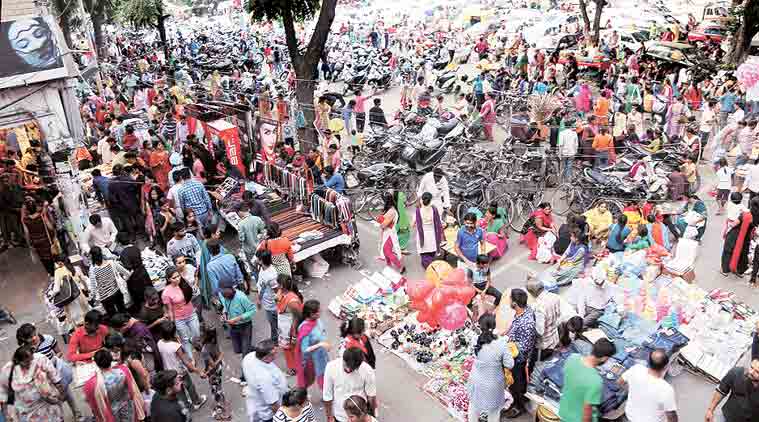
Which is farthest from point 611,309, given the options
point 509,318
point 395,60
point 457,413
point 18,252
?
point 395,60

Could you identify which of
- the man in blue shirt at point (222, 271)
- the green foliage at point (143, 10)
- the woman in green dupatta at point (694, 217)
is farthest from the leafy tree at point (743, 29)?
the green foliage at point (143, 10)

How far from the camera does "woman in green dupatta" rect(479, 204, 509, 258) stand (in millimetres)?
9375

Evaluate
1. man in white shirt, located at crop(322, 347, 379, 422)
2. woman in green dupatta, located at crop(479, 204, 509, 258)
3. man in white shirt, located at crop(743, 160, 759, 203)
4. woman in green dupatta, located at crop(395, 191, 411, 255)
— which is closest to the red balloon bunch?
man in white shirt, located at crop(322, 347, 379, 422)

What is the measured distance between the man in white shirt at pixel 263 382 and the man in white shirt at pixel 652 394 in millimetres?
3030

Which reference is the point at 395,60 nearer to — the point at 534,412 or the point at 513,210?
the point at 513,210

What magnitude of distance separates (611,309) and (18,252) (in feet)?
33.1

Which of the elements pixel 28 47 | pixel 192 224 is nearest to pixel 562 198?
pixel 192 224

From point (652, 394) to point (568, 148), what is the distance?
7.29 metres

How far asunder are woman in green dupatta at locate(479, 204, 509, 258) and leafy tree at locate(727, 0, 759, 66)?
1601 cm

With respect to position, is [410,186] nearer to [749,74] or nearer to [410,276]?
[410,276]

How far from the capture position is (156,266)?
26.7 ft

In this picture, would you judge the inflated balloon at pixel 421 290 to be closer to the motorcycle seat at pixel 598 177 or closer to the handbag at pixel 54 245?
the motorcycle seat at pixel 598 177

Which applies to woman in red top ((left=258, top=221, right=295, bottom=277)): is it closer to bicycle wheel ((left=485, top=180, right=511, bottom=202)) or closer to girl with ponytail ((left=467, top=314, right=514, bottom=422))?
girl with ponytail ((left=467, top=314, right=514, bottom=422))

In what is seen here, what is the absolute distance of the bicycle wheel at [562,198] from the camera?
10.7m
